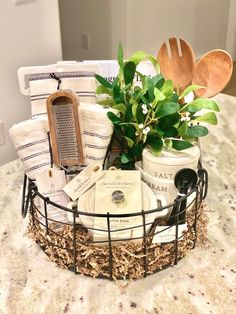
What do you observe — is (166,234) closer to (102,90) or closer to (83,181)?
(83,181)

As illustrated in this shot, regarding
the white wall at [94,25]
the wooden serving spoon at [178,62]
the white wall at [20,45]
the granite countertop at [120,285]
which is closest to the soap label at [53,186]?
the granite countertop at [120,285]

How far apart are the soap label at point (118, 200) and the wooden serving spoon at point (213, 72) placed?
26 cm

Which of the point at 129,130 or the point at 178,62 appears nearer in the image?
Answer: the point at 129,130

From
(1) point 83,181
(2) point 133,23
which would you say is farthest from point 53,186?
(2) point 133,23

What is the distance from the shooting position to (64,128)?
812 millimetres

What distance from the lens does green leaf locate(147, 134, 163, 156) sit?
824 mm

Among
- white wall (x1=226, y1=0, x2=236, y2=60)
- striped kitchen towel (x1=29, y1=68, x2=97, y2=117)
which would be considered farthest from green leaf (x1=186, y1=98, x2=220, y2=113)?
white wall (x1=226, y1=0, x2=236, y2=60)

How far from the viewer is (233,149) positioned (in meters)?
1.27

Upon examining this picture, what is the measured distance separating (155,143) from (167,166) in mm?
49

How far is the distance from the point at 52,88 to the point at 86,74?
8 cm

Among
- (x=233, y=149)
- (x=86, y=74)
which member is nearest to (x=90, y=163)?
(x=86, y=74)

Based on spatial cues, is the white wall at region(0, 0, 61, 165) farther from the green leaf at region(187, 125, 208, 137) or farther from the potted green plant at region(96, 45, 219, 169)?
the green leaf at region(187, 125, 208, 137)

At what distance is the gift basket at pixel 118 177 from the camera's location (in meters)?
0.80

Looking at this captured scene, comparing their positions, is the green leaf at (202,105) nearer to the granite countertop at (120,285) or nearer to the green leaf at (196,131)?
the green leaf at (196,131)
